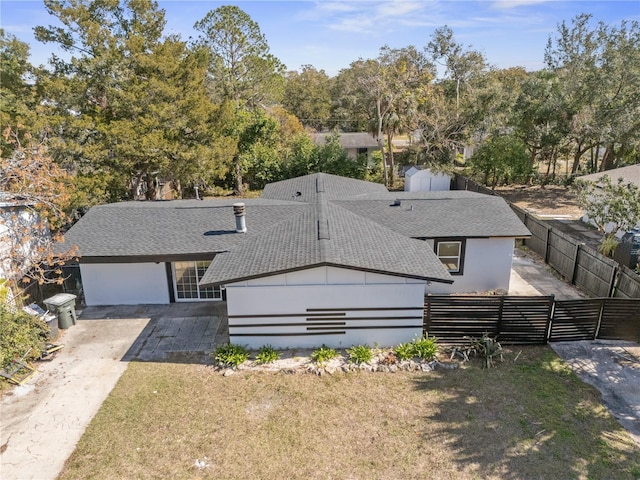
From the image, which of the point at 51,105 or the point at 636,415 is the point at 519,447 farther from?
the point at 51,105

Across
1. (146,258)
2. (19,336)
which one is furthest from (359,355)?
(19,336)

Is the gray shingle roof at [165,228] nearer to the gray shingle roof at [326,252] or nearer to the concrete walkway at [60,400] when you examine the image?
the gray shingle roof at [326,252]

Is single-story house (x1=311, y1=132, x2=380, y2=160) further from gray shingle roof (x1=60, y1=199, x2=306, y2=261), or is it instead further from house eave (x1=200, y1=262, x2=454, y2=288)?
house eave (x1=200, y1=262, x2=454, y2=288)

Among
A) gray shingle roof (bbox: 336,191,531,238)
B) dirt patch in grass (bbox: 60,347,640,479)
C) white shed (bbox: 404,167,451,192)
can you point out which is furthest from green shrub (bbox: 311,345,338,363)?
white shed (bbox: 404,167,451,192)

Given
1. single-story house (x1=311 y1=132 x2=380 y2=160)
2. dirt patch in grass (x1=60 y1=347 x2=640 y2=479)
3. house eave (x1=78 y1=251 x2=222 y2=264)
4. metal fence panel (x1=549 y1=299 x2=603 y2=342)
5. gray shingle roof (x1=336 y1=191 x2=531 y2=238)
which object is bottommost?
dirt patch in grass (x1=60 y1=347 x2=640 y2=479)

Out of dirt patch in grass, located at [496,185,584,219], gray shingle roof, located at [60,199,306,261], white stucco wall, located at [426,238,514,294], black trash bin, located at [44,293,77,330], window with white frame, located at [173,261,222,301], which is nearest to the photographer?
black trash bin, located at [44,293,77,330]

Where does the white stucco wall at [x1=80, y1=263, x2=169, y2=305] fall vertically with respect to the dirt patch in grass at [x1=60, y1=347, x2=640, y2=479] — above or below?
above

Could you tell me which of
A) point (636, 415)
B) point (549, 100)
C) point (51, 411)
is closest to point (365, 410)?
point (636, 415)
